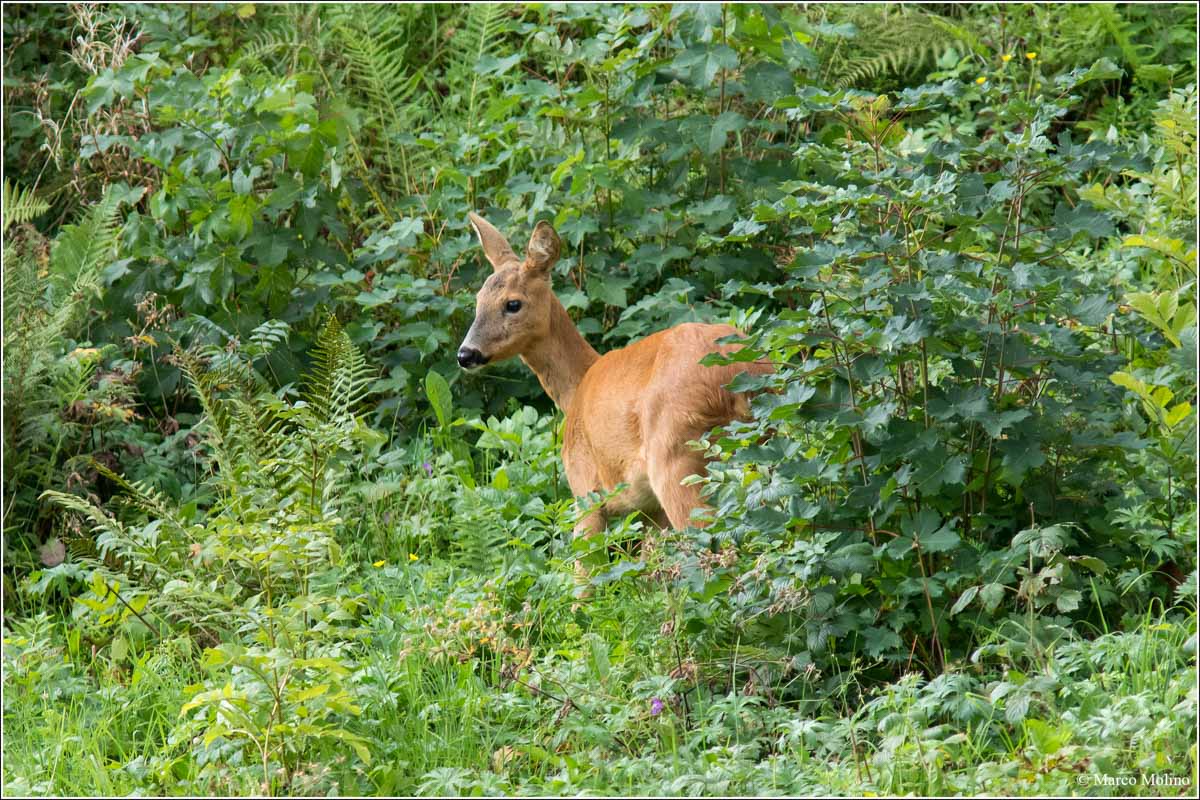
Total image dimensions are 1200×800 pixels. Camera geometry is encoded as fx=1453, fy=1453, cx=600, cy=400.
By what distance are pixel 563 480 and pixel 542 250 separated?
3.47 ft

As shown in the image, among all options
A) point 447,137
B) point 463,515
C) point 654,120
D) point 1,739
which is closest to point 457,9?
point 447,137

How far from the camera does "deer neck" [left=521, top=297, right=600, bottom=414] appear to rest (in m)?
6.60

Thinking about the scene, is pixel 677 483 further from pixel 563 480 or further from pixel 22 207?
pixel 22 207

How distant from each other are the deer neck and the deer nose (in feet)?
0.77

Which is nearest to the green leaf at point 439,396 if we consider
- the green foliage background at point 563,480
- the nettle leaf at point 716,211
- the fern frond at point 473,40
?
the green foliage background at point 563,480

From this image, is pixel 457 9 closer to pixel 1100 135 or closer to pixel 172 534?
pixel 1100 135

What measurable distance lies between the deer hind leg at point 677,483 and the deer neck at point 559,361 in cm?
110

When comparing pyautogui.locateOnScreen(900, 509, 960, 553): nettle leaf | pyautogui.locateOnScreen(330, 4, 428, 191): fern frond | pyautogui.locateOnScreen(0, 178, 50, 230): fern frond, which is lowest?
pyautogui.locateOnScreen(900, 509, 960, 553): nettle leaf

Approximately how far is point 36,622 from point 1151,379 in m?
4.14

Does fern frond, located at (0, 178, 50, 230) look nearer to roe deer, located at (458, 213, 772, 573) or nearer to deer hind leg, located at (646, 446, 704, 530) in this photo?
roe deer, located at (458, 213, 772, 573)

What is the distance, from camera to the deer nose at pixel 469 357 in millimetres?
6477

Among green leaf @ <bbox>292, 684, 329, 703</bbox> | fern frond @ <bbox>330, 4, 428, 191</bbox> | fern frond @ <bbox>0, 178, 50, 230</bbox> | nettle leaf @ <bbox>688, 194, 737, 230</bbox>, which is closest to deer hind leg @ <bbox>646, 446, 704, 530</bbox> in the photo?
green leaf @ <bbox>292, 684, 329, 703</bbox>

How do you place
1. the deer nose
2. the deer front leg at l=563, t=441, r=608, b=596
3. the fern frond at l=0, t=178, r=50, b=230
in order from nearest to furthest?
the deer front leg at l=563, t=441, r=608, b=596
the deer nose
the fern frond at l=0, t=178, r=50, b=230

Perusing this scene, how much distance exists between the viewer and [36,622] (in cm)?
561
